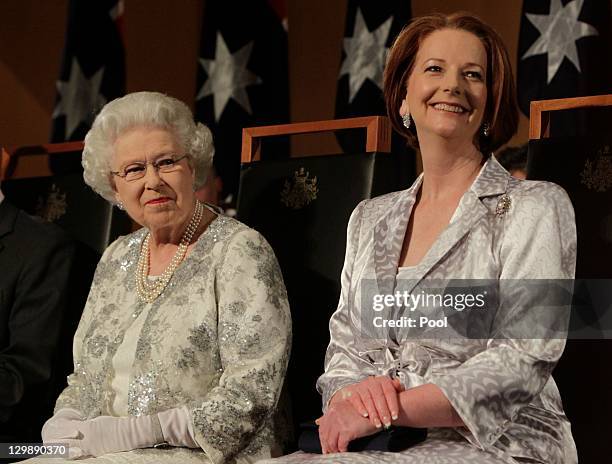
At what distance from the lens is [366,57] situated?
3887mm

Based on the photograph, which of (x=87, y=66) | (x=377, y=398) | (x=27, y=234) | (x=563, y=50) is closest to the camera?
(x=377, y=398)

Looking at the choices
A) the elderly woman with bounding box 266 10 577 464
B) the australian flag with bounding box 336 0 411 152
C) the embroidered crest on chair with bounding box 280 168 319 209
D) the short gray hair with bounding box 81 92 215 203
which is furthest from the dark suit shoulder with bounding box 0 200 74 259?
the australian flag with bounding box 336 0 411 152

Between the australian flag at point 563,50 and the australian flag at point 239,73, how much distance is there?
124 centimetres

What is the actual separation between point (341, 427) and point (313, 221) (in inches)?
31.7

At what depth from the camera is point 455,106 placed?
1.83 metres

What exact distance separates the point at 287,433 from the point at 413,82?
837mm

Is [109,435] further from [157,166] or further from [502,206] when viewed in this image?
[502,206]

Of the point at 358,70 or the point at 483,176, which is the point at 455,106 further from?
the point at 358,70

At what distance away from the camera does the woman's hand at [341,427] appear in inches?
64.7

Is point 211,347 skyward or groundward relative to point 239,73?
groundward

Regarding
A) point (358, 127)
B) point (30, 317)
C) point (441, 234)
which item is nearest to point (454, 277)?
point (441, 234)

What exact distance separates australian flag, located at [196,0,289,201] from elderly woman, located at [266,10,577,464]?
2.34 m

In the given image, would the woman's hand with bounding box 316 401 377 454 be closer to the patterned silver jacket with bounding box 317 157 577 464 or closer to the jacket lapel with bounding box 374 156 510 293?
the patterned silver jacket with bounding box 317 157 577 464

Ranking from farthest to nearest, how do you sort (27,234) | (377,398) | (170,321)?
(27,234) → (170,321) → (377,398)
